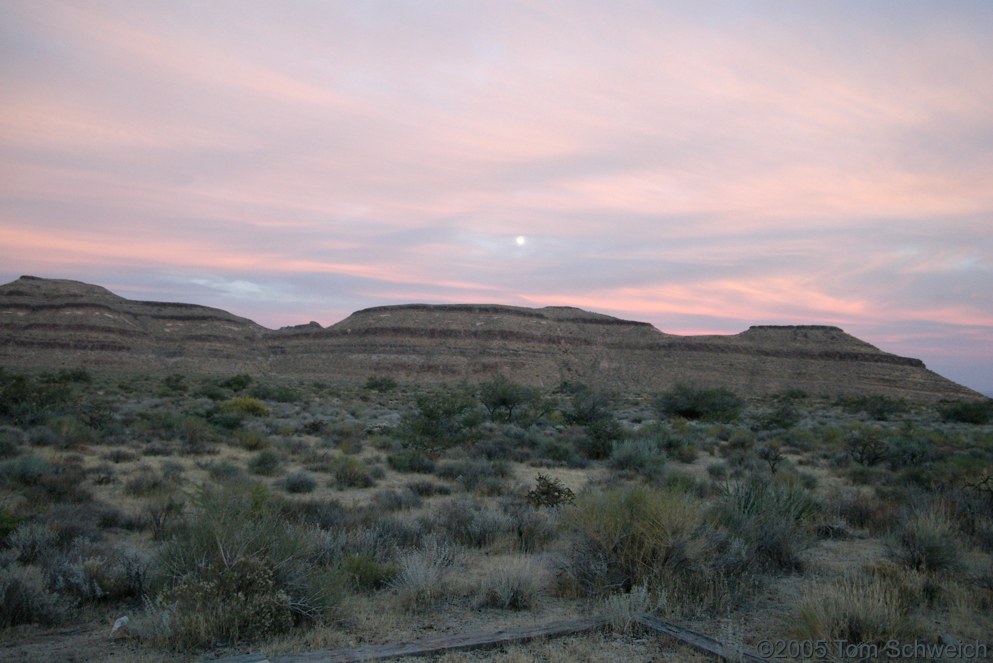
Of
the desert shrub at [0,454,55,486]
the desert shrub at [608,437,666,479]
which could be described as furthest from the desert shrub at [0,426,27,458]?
the desert shrub at [608,437,666,479]

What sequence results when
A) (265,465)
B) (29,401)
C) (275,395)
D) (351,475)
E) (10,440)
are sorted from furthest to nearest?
(275,395) < (29,401) < (10,440) < (265,465) < (351,475)

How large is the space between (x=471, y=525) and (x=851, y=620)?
4624 mm

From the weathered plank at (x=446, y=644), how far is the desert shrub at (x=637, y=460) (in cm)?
891

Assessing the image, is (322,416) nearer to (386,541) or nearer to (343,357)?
(386,541)

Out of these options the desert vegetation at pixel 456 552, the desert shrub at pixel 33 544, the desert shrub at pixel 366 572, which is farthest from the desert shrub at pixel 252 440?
the desert shrub at pixel 366 572

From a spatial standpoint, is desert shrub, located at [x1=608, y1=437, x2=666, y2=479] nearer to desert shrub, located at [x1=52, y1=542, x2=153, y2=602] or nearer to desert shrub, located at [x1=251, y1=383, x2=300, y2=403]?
desert shrub, located at [x1=52, y1=542, x2=153, y2=602]

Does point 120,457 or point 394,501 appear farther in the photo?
point 120,457

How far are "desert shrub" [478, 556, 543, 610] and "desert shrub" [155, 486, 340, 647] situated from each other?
56.6 inches

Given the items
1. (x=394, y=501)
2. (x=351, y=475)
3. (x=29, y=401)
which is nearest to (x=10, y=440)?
(x=29, y=401)

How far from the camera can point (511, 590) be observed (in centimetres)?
603

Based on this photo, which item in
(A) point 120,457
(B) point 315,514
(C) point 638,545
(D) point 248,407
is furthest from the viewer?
(D) point 248,407

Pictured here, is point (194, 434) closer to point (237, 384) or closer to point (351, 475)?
point (351, 475)

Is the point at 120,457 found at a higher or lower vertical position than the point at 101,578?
lower

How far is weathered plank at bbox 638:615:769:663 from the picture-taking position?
4.57 m
